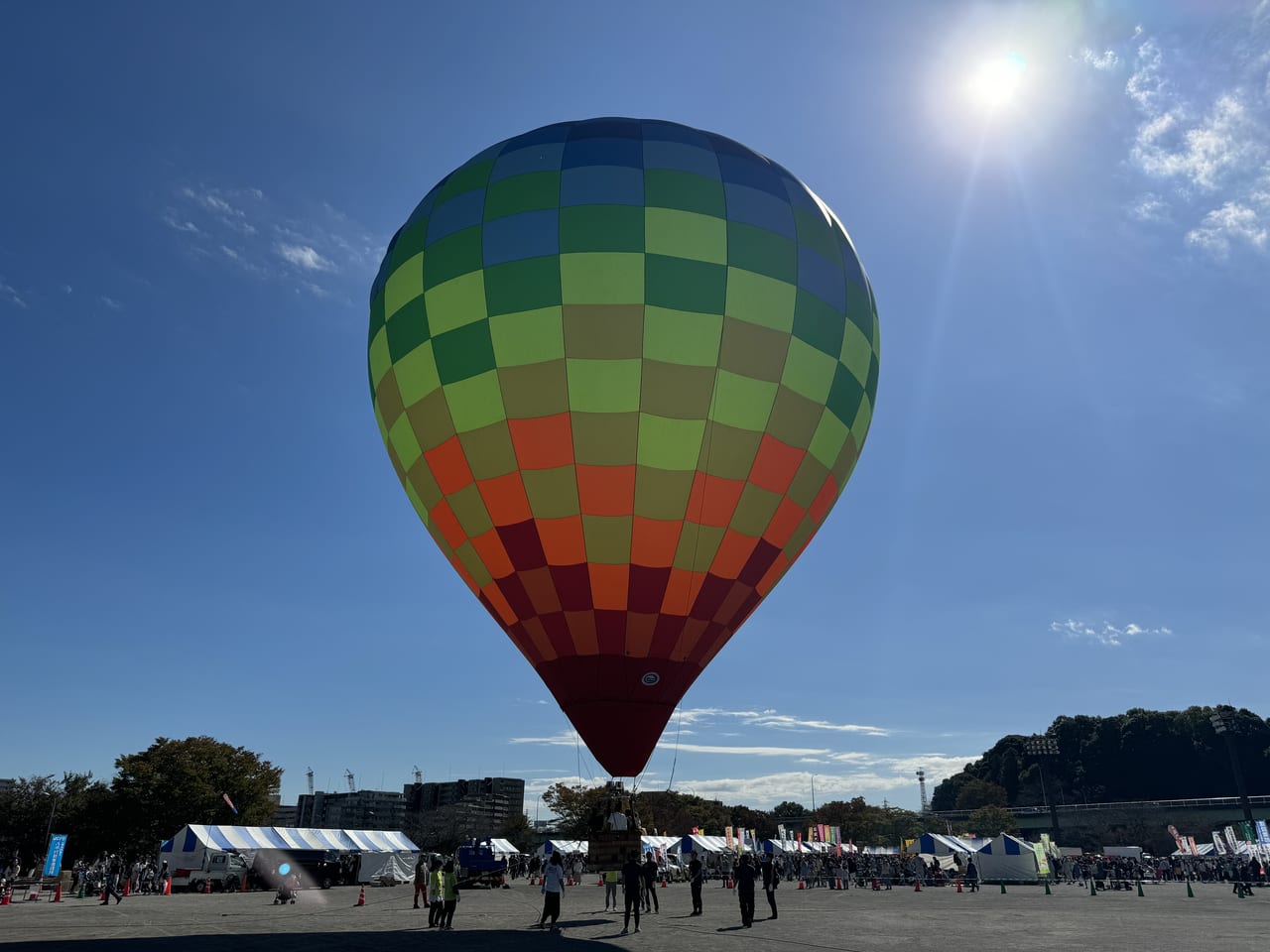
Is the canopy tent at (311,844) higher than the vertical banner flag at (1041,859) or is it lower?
higher

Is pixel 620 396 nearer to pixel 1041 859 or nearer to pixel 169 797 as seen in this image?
pixel 1041 859

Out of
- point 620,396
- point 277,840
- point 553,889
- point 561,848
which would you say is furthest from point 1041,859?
point 277,840

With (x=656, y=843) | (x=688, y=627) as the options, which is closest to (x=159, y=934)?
(x=688, y=627)

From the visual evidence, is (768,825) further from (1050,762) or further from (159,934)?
(159,934)

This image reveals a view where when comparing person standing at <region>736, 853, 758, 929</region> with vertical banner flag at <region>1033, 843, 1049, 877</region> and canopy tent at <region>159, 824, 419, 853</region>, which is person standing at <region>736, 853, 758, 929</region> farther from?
canopy tent at <region>159, 824, 419, 853</region>

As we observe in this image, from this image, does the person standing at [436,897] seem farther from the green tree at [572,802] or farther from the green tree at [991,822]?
the green tree at [991,822]

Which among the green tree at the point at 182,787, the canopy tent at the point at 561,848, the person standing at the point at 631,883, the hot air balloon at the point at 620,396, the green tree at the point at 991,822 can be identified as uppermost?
the hot air balloon at the point at 620,396

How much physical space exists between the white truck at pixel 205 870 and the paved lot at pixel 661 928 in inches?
454

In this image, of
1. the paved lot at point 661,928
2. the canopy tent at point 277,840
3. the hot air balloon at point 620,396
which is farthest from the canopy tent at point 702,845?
the hot air balloon at point 620,396

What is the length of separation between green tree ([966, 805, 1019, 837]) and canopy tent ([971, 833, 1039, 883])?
55.3 metres

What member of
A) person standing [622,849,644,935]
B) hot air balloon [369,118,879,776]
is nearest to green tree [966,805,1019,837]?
hot air balloon [369,118,879,776]

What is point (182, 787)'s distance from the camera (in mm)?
46500

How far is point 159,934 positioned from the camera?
44.9 feet

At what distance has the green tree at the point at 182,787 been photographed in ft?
152
